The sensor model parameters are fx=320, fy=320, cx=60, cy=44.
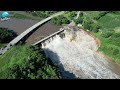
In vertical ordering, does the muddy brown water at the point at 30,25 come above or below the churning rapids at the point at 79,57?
above

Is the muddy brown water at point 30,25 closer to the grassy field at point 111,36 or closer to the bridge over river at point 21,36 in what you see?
the bridge over river at point 21,36

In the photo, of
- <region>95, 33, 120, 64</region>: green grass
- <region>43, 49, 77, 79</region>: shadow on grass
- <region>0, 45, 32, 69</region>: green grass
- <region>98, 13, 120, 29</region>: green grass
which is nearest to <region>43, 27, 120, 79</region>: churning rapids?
<region>43, 49, 77, 79</region>: shadow on grass

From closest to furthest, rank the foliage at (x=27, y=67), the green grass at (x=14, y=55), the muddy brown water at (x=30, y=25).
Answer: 1. the foliage at (x=27, y=67)
2. the green grass at (x=14, y=55)
3. the muddy brown water at (x=30, y=25)

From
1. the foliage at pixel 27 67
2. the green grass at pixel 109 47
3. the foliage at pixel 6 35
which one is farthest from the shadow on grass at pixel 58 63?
the green grass at pixel 109 47

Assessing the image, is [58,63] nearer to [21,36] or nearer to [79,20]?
[21,36]

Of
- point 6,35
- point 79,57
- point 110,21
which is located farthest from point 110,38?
point 6,35
